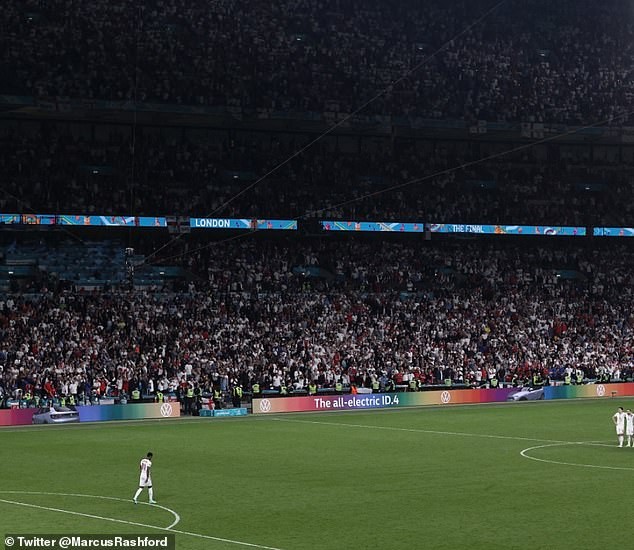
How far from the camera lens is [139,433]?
41.4 m

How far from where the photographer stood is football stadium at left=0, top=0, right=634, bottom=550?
44.9m

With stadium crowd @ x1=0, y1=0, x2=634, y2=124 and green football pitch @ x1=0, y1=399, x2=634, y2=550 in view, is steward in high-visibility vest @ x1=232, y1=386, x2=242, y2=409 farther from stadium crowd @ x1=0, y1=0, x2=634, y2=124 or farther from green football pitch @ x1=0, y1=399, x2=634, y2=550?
stadium crowd @ x1=0, y1=0, x2=634, y2=124

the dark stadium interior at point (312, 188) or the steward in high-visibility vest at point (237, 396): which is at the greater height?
the dark stadium interior at point (312, 188)

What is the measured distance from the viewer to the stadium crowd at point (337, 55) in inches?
2302

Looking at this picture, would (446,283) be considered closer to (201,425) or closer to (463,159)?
(463,159)

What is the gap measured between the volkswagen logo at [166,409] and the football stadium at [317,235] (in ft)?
0.24

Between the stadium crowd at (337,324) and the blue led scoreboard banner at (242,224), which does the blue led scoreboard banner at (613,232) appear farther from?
the blue led scoreboard banner at (242,224)

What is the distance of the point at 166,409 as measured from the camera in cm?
4775

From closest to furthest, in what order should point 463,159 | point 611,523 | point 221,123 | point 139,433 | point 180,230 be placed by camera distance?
point 611,523, point 139,433, point 180,230, point 221,123, point 463,159

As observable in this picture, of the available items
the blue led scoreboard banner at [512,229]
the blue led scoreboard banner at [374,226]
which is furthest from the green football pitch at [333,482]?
the blue led scoreboard banner at [512,229]

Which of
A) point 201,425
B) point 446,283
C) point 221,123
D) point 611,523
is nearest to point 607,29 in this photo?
point 446,283

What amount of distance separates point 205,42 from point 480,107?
1695 cm

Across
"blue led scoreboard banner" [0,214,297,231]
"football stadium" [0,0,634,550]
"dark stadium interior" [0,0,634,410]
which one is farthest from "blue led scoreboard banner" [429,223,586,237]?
"blue led scoreboard banner" [0,214,297,231]

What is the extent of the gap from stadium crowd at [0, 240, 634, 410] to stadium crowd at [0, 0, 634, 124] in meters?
8.76
